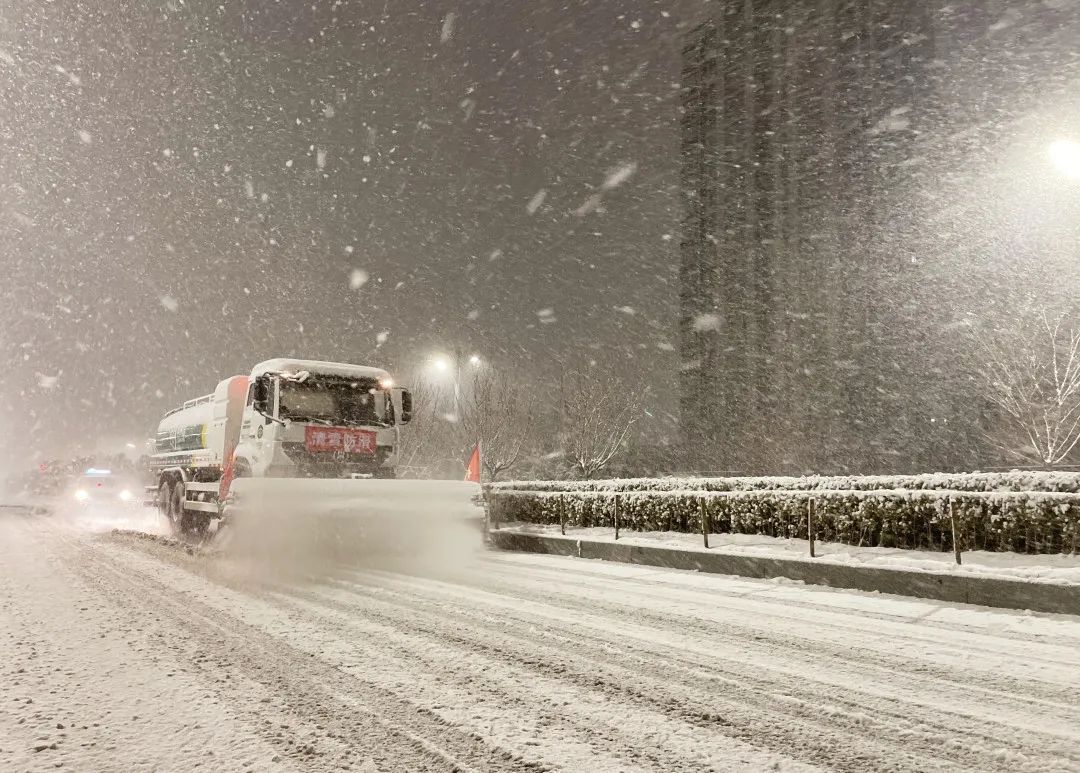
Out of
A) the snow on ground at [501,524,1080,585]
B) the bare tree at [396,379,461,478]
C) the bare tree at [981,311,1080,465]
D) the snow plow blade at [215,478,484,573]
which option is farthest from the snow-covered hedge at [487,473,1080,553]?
the bare tree at [396,379,461,478]

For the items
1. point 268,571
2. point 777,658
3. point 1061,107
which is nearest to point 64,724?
point 777,658

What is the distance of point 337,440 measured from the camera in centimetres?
1234

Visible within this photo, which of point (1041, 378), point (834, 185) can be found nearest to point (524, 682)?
point (1041, 378)

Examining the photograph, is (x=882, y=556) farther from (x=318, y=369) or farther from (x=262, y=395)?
(x=262, y=395)

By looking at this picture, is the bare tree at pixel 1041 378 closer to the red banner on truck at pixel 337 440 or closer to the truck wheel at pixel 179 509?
the red banner on truck at pixel 337 440

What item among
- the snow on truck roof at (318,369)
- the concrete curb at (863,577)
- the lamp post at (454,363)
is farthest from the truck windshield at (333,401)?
the lamp post at (454,363)

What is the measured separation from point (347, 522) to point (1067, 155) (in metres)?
13.0

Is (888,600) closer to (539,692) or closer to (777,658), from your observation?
(777,658)

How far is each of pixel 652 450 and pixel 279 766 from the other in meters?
45.7

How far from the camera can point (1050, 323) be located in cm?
2372

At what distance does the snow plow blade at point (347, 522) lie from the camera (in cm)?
1037

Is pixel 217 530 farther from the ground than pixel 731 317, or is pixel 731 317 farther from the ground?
pixel 731 317

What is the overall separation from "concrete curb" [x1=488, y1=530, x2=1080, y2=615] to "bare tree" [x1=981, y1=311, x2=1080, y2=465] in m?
16.3

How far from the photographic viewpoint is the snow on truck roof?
1264 centimetres
